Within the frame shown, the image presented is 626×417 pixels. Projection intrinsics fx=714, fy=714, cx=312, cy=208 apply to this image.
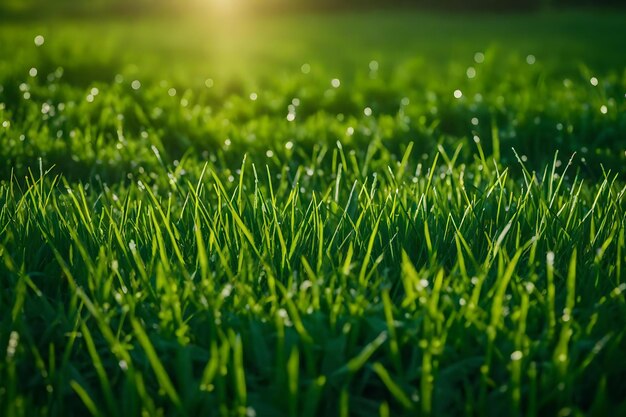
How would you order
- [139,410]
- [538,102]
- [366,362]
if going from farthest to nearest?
[538,102] < [366,362] < [139,410]

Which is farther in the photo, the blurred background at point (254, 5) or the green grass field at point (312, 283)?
the blurred background at point (254, 5)

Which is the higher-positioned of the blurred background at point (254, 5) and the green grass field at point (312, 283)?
the green grass field at point (312, 283)

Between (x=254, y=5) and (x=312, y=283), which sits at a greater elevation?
(x=312, y=283)

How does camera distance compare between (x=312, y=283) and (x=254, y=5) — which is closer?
→ (x=312, y=283)

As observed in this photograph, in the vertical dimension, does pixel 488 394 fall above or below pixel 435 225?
below

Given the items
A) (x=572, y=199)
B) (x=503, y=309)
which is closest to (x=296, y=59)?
(x=572, y=199)

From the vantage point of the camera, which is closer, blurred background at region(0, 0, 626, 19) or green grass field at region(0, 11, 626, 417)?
green grass field at region(0, 11, 626, 417)

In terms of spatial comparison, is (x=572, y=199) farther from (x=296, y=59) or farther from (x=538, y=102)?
(x=296, y=59)

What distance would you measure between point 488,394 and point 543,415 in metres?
0.11

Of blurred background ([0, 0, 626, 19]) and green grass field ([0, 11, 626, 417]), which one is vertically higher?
green grass field ([0, 11, 626, 417])

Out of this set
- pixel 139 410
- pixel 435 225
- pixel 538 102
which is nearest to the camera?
pixel 139 410

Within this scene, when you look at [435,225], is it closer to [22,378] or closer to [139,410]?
[139,410]

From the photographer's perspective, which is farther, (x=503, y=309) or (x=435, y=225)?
(x=435, y=225)

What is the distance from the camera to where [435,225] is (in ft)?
6.38
